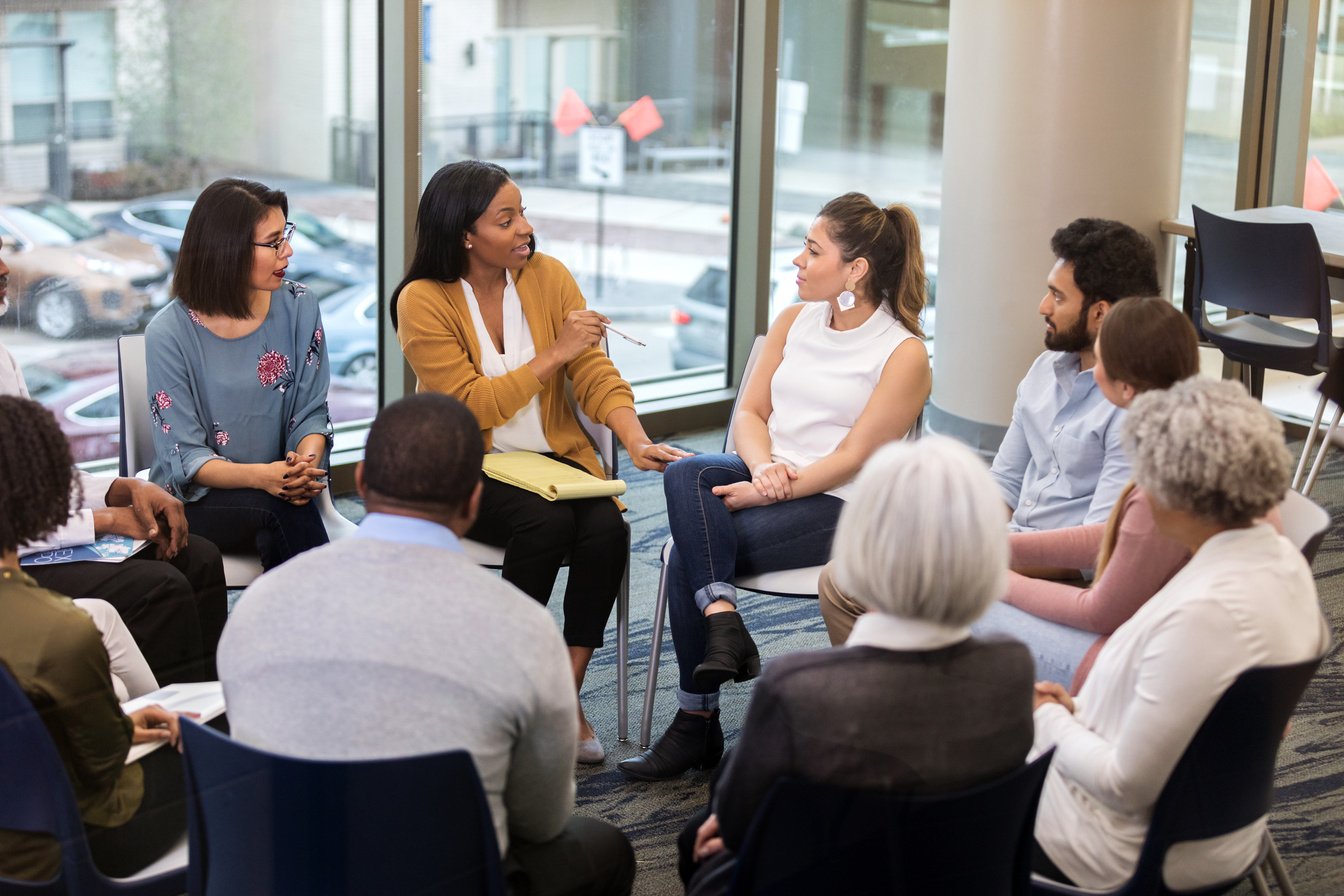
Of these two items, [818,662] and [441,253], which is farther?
[441,253]

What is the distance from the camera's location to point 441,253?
3.21 meters

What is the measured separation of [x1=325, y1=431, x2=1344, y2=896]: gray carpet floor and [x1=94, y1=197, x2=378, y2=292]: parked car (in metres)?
1.33

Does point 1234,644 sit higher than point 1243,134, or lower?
lower

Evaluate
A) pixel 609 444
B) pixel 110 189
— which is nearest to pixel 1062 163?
pixel 609 444

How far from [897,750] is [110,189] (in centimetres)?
350

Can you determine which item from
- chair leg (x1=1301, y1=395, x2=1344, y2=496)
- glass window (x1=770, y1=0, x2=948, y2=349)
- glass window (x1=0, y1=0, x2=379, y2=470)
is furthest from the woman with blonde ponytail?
glass window (x1=770, y1=0, x2=948, y2=349)

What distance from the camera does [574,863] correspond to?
5.89 feet

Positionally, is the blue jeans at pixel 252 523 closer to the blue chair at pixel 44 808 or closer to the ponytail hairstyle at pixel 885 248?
the blue chair at pixel 44 808

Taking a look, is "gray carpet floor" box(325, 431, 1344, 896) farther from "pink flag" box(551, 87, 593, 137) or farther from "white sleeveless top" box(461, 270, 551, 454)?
"pink flag" box(551, 87, 593, 137)

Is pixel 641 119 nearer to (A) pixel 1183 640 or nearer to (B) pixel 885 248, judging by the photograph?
(B) pixel 885 248

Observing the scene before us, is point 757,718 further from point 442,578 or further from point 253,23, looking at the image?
point 253,23

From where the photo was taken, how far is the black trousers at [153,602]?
262 centimetres

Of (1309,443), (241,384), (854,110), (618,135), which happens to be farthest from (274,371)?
(854,110)

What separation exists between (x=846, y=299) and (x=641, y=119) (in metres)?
2.53
